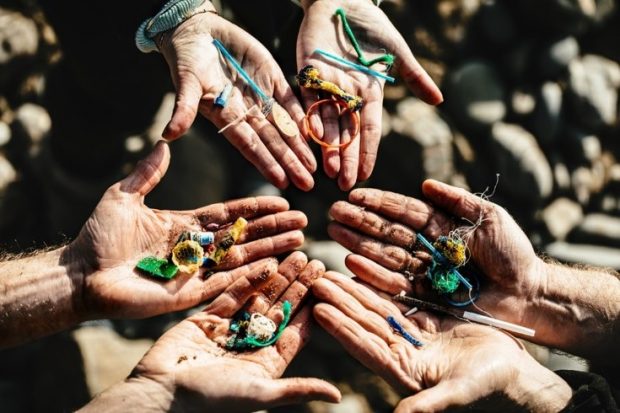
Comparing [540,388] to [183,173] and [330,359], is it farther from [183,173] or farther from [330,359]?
[183,173]

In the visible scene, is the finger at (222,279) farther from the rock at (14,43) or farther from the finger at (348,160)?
the rock at (14,43)

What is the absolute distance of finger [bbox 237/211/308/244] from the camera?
13.4 feet

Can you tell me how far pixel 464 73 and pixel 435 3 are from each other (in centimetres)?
75

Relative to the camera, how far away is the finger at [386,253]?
160 inches

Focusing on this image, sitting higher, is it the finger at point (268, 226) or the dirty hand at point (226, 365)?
the finger at point (268, 226)

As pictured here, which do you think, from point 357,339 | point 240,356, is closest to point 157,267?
point 240,356

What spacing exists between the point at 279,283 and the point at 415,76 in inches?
72.8

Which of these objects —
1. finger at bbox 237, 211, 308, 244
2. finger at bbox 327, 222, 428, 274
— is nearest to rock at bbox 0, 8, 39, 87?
finger at bbox 237, 211, 308, 244

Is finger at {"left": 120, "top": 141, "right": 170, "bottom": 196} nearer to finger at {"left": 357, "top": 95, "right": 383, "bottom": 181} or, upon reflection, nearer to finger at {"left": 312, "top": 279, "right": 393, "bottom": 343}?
finger at {"left": 312, "top": 279, "right": 393, "bottom": 343}

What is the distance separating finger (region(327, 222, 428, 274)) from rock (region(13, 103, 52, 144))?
9.29 feet

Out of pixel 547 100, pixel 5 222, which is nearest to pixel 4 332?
pixel 5 222

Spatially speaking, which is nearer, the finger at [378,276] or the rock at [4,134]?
the finger at [378,276]

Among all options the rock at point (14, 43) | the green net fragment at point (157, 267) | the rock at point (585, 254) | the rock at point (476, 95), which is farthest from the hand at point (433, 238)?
the rock at point (14, 43)

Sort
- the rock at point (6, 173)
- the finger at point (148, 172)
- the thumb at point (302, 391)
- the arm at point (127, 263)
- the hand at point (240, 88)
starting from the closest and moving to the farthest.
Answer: the thumb at point (302, 391), the arm at point (127, 263), the finger at point (148, 172), the hand at point (240, 88), the rock at point (6, 173)
